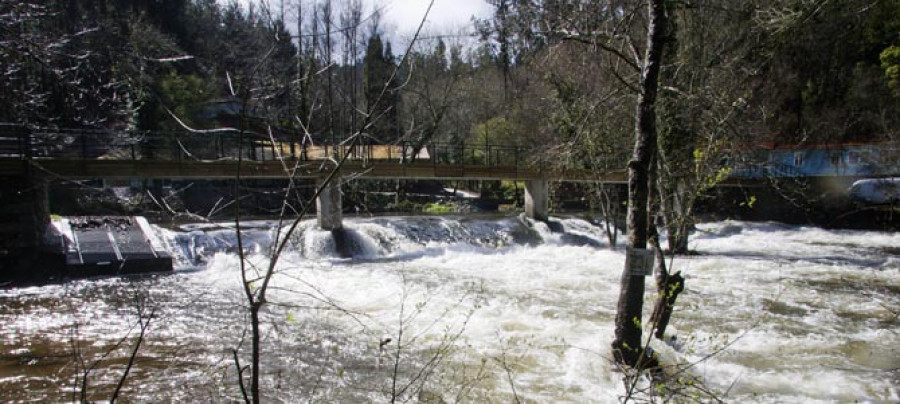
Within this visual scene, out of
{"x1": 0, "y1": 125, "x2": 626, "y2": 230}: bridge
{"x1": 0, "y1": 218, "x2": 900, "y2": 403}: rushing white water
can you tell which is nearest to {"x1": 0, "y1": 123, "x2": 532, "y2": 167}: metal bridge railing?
{"x1": 0, "y1": 125, "x2": 626, "y2": 230}: bridge

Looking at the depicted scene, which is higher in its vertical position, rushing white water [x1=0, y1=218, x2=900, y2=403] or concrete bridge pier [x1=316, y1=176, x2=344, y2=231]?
concrete bridge pier [x1=316, y1=176, x2=344, y2=231]

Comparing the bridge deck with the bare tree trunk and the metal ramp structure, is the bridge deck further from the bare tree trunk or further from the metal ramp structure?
the bare tree trunk

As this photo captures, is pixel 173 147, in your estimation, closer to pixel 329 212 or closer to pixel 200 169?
pixel 200 169

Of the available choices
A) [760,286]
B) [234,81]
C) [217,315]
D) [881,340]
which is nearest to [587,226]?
[760,286]

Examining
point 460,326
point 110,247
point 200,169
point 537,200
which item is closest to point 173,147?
point 200,169

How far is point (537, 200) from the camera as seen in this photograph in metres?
19.8

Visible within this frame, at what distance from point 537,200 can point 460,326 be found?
12.4 m

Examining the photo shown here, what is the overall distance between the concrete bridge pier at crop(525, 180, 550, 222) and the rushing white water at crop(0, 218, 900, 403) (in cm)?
472

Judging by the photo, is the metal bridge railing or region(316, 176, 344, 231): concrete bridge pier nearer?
the metal bridge railing

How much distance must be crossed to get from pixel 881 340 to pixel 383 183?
71.5 ft

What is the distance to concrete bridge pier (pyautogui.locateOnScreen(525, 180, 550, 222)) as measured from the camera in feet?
64.4

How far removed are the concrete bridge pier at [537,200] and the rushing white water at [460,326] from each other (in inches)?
186

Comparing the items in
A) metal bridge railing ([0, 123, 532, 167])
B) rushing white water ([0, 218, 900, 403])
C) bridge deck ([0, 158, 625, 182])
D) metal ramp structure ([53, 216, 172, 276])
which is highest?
metal bridge railing ([0, 123, 532, 167])

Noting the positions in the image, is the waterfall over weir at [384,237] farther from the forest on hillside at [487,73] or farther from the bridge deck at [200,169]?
the forest on hillside at [487,73]
